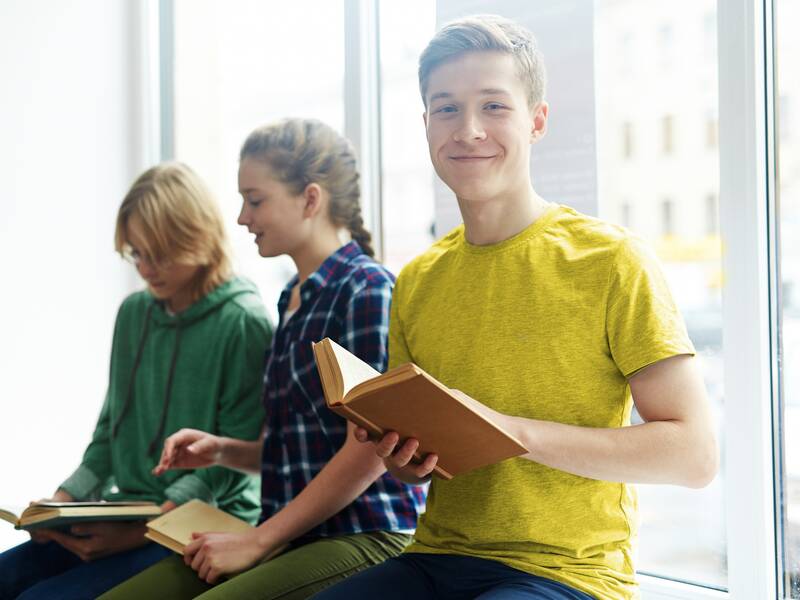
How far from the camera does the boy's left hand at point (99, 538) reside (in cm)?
166

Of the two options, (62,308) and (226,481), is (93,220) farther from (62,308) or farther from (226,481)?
(226,481)

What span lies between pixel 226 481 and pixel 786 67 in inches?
54.8

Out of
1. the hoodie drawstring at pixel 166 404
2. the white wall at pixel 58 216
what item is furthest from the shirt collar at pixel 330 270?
the white wall at pixel 58 216

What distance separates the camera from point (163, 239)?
1841 millimetres

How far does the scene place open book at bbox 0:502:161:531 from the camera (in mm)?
1546

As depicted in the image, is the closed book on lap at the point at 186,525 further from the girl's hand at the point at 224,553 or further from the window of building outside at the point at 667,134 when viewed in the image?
the window of building outside at the point at 667,134

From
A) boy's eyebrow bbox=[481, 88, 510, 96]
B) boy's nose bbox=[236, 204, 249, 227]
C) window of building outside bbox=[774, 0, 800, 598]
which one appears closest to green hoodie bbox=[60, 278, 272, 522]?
boy's nose bbox=[236, 204, 249, 227]

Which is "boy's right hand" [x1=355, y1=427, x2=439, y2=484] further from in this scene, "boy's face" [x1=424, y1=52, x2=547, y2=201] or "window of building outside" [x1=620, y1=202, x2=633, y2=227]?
"window of building outside" [x1=620, y1=202, x2=633, y2=227]

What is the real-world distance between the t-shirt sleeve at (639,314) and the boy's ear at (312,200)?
0.68m

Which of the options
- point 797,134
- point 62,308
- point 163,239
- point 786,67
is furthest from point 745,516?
point 62,308

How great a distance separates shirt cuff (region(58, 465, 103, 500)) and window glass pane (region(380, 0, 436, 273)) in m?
0.89

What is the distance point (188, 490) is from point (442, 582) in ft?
2.45

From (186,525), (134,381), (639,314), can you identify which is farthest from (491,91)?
(134,381)

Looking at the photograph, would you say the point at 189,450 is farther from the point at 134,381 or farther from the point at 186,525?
the point at 134,381
